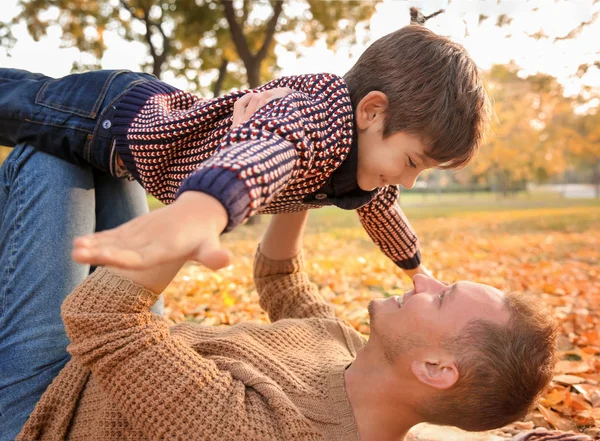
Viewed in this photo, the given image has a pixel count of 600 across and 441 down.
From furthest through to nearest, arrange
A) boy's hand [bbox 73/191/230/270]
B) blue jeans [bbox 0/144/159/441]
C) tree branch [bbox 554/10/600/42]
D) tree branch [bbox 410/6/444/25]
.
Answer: tree branch [bbox 554/10/600/42]
tree branch [bbox 410/6/444/25]
blue jeans [bbox 0/144/159/441]
boy's hand [bbox 73/191/230/270]

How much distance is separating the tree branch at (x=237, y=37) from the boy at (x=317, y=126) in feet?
29.4

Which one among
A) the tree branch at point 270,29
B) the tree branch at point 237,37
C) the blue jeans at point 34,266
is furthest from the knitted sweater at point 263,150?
the tree branch at point 270,29

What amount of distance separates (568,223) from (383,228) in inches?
528

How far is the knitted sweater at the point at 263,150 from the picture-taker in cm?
137

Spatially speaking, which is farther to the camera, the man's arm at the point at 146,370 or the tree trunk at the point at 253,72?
the tree trunk at the point at 253,72

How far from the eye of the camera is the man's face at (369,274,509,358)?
202 cm

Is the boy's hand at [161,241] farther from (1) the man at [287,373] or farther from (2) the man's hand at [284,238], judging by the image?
(2) the man's hand at [284,238]

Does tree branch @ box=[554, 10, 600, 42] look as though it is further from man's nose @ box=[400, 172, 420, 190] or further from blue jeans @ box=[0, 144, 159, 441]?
blue jeans @ box=[0, 144, 159, 441]

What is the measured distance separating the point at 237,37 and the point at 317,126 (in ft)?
33.1

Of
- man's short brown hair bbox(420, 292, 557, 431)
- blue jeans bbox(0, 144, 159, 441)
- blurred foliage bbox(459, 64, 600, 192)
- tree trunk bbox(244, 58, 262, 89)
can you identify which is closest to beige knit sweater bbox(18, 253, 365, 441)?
blue jeans bbox(0, 144, 159, 441)

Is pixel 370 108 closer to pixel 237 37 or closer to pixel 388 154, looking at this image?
pixel 388 154

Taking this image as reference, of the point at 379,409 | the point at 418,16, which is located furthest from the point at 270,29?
the point at 379,409

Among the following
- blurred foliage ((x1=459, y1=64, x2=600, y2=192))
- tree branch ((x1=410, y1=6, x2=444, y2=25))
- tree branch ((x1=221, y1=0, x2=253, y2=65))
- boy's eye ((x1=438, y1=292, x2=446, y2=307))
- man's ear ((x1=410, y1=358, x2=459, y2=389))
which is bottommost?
blurred foliage ((x1=459, y1=64, x2=600, y2=192))

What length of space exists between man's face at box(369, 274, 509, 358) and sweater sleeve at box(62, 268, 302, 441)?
583 mm
